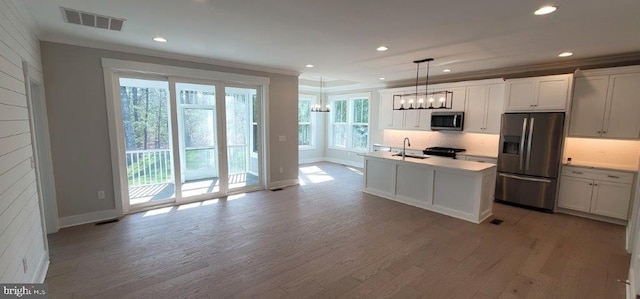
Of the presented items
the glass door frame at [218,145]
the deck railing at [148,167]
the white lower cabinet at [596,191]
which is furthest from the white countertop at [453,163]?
the deck railing at [148,167]

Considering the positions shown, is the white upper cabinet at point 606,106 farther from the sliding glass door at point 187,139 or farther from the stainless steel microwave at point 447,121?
the sliding glass door at point 187,139

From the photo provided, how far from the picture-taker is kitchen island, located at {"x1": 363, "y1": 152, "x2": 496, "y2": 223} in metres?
4.16

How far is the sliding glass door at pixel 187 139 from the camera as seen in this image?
4508 millimetres

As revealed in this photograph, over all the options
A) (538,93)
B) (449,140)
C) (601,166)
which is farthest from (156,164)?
(601,166)

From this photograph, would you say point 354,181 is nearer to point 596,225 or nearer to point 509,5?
point 596,225

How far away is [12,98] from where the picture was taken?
89.3 inches

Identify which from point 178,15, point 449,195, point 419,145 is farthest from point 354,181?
point 178,15

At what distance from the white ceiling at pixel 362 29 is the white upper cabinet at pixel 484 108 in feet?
2.64

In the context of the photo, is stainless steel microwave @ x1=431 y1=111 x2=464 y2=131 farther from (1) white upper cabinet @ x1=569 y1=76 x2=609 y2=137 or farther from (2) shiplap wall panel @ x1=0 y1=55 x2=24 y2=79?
(2) shiplap wall panel @ x1=0 y1=55 x2=24 y2=79

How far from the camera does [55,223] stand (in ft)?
12.0

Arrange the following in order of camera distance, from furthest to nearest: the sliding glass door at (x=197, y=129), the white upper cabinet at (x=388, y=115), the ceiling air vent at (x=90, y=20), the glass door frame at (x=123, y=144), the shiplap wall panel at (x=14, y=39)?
the white upper cabinet at (x=388, y=115) → the sliding glass door at (x=197, y=129) → the glass door frame at (x=123, y=144) → the ceiling air vent at (x=90, y=20) → the shiplap wall panel at (x=14, y=39)

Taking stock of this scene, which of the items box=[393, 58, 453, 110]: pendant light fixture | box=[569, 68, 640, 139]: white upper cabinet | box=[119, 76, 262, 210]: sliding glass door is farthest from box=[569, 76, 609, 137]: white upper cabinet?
box=[119, 76, 262, 210]: sliding glass door

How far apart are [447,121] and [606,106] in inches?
96.8

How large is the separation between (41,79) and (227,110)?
256cm
